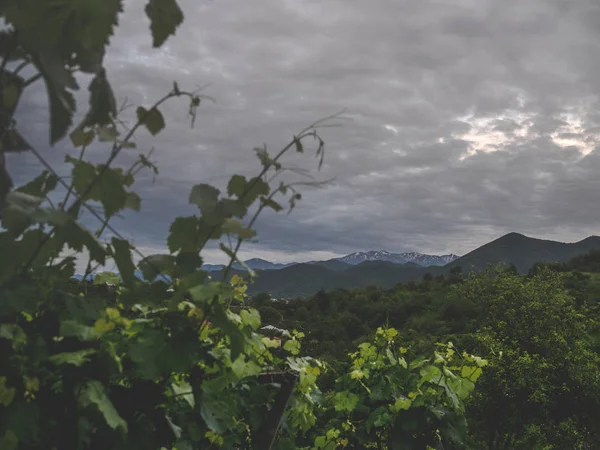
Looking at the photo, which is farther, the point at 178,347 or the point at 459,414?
the point at 459,414

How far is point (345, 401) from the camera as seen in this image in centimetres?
341

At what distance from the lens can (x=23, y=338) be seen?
1.33 metres

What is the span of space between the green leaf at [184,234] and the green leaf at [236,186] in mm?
115

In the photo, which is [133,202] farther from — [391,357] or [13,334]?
[391,357]

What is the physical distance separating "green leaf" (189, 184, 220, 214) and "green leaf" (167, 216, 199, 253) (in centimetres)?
5

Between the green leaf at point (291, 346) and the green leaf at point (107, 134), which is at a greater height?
the green leaf at point (107, 134)

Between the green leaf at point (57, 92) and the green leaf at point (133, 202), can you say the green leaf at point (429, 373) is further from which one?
the green leaf at point (57, 92)

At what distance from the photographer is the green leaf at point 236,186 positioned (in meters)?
1.48

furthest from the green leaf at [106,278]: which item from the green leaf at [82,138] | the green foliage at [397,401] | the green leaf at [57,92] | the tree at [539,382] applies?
the tree at [539,382]

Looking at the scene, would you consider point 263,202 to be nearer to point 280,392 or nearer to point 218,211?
point 218,211

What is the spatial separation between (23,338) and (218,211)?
1.74 feet

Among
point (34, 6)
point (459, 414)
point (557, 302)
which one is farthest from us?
point (557, 302)

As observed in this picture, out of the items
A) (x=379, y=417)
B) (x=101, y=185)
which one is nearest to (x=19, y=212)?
(x=101, y=185)

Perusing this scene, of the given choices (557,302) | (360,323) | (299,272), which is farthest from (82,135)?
(299,272)
